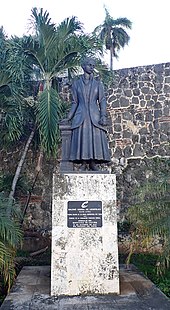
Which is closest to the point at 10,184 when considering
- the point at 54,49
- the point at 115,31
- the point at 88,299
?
the point at 54,49

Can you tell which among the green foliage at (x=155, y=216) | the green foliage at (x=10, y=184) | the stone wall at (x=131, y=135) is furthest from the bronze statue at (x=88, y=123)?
the stone wall at (x=131, y=135)

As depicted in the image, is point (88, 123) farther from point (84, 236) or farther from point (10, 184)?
point (10, 184)

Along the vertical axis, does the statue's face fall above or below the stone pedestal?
above

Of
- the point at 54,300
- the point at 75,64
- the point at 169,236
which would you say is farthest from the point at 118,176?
the point at 54,300

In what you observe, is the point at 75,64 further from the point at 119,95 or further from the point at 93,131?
the point at 93,131

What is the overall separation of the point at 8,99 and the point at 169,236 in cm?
478

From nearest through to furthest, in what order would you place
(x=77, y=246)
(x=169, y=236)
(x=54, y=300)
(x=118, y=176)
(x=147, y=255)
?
(x=54, y=300)
(x=77, y=246)
(x=169, y=236)
(x=147, y=255)
(x=118, y=176)

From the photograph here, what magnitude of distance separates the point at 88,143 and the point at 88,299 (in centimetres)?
199

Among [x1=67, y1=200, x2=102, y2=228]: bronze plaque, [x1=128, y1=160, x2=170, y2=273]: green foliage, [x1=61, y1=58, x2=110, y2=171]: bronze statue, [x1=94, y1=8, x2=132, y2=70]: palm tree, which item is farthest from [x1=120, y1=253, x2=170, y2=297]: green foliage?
[x1=94, y1=8, x2=132, y2=70]: palm tree

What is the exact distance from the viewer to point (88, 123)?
4.68m

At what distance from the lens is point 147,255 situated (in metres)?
7.43

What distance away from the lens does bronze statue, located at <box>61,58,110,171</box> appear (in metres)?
4.61

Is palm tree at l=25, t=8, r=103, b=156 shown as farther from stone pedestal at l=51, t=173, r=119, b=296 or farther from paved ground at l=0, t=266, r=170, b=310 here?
paved ground at l=0, t=266, r=170, b=310

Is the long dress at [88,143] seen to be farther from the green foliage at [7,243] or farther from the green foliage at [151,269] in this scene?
the green foliage at [151,269]
